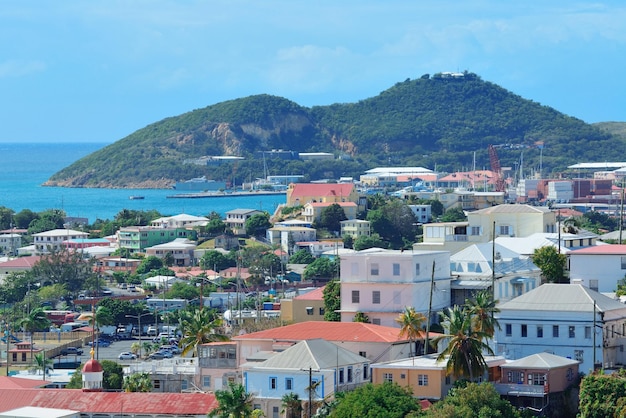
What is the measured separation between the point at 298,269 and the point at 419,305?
45.3m

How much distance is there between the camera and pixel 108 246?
358 feet

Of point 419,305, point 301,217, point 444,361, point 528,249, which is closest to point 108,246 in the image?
point 301,217

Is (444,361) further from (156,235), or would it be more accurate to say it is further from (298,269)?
(156,235)

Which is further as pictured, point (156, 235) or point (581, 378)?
point (156, 235)

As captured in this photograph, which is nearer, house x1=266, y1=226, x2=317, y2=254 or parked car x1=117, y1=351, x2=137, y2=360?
parked car x1=117, y1=351, x2=137, y2=360

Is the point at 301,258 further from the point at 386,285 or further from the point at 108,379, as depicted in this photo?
the point at 108,379

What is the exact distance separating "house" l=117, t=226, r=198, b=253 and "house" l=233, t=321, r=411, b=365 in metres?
61.5

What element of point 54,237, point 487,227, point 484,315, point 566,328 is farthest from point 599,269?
point 54,237

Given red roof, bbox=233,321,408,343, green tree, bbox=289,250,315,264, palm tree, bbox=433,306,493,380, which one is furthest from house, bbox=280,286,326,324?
green tree, bbox=289,250,315,264

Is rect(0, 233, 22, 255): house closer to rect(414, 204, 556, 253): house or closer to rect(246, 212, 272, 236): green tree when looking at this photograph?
rect(246, 212, 272, 236): green tree

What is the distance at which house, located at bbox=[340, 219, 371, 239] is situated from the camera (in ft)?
355

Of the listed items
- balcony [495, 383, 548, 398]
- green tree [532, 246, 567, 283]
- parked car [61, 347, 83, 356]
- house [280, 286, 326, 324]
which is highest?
green tree [532, 246, 567, 283]

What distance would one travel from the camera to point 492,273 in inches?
2029

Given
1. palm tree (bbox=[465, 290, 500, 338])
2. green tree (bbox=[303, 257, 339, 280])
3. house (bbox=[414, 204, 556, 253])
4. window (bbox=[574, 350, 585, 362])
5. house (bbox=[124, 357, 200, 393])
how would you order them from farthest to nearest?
1. green tree (bbox=[303, 257, 339, 280])
2. house (bbox=[414, 204, 556, 253])
3. house (bbox=[124, 357, 200, 393])
4. window (bbox=[574, 350, 585, 362])
5. palm tree (bbox=[465, 290, 500, 338])
